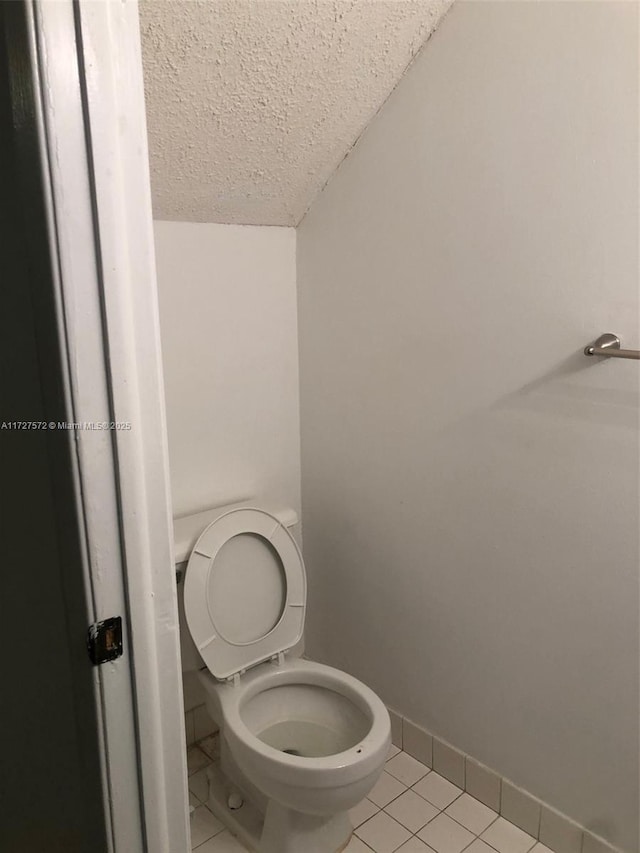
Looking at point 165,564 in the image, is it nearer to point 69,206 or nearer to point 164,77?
point 69,206

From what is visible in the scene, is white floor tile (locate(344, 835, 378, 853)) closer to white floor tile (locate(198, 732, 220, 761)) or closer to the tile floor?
the tile floor

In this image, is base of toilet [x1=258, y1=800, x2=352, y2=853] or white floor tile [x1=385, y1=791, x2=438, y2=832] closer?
base of toilet [x1=258, y1=800, x2=352, y2=853]

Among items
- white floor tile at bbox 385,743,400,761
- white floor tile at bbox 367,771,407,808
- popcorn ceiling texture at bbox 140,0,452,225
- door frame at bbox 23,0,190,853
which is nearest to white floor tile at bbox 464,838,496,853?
white floor tile at bbox 367,771,407,808

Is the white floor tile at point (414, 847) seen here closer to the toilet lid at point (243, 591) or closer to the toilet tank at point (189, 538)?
the toilet lid at point (243, 591)

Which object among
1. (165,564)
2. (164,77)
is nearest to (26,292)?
(165,564)

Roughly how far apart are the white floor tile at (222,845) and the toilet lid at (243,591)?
1.39 feet

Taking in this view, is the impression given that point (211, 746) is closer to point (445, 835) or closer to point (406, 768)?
point (406, 768)

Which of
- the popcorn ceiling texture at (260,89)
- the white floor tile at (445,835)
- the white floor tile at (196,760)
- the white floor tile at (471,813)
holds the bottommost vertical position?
the white floor tile at (445,835)

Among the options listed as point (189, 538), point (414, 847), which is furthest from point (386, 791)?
point (189, 538)

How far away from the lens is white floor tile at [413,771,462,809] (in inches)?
70.4

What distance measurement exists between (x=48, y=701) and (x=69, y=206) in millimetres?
721

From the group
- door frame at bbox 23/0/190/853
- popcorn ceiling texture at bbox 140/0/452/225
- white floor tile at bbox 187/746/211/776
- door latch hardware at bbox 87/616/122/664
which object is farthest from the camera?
white floor tile at bbox 187/746/211/776

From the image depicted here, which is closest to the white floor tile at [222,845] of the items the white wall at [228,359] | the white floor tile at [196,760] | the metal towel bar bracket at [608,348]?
the white floor tile at [196,760]

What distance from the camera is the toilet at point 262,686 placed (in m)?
1.57
